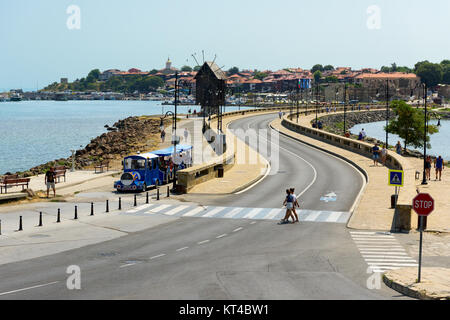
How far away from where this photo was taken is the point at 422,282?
698 inches

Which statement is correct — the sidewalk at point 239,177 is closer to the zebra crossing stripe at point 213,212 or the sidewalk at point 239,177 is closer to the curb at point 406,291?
the zebra crossing stripe at point 213,212

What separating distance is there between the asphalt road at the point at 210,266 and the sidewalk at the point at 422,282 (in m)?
0.39

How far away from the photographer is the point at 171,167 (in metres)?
43.0

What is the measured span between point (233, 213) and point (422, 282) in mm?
14453

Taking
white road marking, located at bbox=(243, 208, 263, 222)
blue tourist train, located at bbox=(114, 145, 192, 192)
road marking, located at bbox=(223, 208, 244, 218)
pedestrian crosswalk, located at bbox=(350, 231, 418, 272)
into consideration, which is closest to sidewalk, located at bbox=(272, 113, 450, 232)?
pedestrian crosswalk, located at bbox=(350, 231, 418, 272)

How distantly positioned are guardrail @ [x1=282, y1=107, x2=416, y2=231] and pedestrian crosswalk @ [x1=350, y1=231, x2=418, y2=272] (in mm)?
1343

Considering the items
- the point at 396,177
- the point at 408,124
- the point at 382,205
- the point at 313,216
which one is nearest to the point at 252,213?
the point at 313,216

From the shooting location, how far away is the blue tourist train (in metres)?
37.9

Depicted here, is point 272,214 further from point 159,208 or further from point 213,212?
point 159,208

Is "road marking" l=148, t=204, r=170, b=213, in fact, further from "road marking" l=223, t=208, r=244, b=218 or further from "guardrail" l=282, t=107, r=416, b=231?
"guardrail" l=282, t=107, r=416, b=231

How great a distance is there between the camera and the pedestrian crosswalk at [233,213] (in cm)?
3002

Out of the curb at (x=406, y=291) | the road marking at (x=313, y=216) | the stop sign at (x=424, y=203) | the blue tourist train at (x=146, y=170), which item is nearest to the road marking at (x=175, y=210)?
the blue tourist train at (x=146, y=170)
